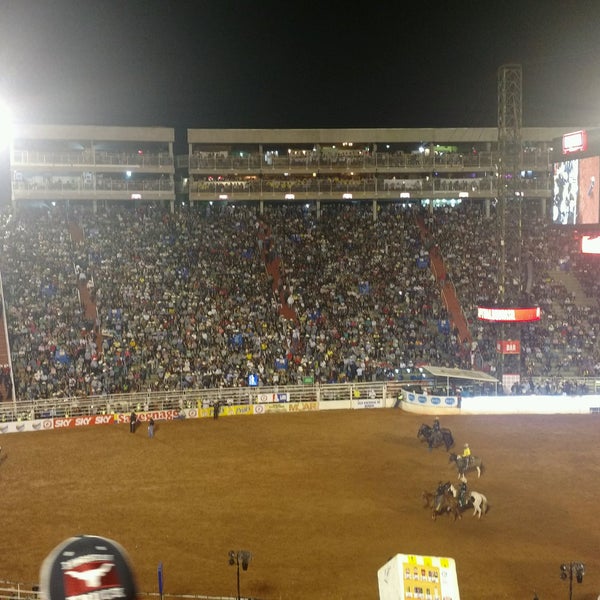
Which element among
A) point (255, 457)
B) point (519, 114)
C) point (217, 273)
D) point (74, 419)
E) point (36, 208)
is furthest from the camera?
point (36, 208)

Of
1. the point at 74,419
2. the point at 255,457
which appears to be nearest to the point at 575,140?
the point at 255,457

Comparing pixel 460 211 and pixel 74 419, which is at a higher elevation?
pixel 460 211

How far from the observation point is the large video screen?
27.8m

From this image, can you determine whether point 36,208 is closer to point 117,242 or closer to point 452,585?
point 117,242

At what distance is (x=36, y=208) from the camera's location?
54.1 meters

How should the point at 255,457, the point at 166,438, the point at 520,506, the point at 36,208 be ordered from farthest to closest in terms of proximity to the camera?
the point at 36,208 → the point at 166,438 → the point at 255,457 → the point at 520,506

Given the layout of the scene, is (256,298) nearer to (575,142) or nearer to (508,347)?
(508,347)

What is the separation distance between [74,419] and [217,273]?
601 inches

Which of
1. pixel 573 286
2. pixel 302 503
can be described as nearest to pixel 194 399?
pixel 302 503

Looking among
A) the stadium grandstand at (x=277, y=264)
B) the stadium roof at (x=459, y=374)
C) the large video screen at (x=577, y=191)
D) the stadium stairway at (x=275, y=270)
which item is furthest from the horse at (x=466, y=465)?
the stadium stairway at (x=275, y=270)

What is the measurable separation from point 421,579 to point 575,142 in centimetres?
2297

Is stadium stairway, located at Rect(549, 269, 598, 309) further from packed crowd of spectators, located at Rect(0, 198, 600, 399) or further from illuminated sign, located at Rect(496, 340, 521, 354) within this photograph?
illuminated sign, located at Rect(496, 340, 521, 354)

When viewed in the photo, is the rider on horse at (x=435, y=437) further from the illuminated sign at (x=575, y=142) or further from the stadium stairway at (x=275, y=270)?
the stadium stairway at (x=275, y=270)

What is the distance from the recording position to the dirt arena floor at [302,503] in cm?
1599
